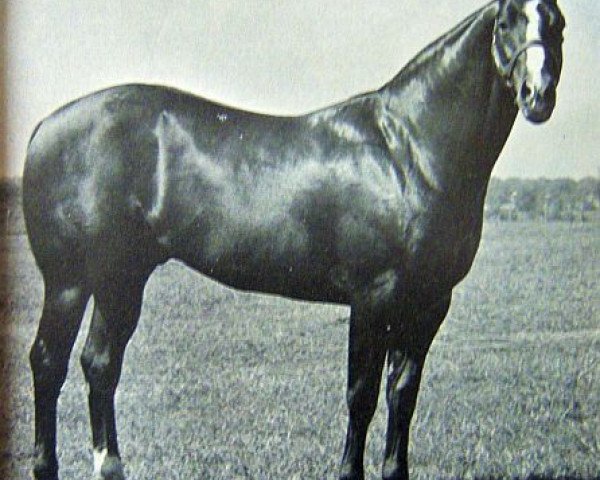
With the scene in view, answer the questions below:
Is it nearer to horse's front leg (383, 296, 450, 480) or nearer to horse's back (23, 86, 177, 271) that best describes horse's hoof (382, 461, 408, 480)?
horse's front leg (383, 296, 450, 480)

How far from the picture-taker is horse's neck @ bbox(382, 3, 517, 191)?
1.88 metres

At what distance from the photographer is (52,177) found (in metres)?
1.87

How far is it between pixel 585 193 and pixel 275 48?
0.87 meters

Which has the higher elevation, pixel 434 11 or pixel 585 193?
pixel 434 11

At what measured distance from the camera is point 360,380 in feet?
6.25

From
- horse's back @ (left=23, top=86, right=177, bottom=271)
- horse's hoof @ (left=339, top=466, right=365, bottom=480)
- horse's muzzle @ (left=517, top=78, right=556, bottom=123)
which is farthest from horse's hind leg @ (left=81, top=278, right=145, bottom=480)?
horse's muzzle @ (left=517, top=78, right=556, bottom=123)

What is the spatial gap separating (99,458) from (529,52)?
1.29 metres

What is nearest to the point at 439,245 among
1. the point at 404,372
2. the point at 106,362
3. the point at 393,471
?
the point at 404,372

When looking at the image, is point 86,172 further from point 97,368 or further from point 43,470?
point 43,470

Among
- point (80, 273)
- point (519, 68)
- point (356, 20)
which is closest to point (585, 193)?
point (519, 68)

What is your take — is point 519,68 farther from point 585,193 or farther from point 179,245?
point 179,245

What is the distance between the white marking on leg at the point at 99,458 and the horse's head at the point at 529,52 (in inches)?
46.8

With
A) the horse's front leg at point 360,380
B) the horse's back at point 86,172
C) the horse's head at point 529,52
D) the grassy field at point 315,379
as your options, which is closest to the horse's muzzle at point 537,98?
the horse's head at point 529,52

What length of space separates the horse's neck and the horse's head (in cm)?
3
